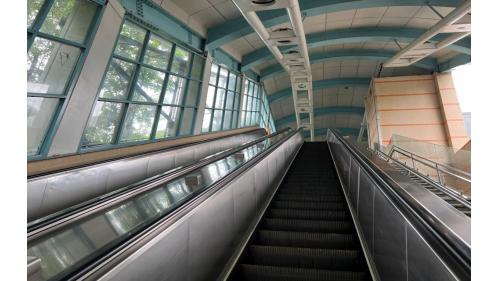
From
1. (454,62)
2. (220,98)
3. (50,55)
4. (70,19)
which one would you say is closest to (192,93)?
(220,98)

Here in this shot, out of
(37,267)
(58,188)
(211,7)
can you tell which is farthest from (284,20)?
(37,267)

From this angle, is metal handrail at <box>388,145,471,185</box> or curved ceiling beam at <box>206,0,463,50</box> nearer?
metal handrail at <box>388,145,471,185</box>

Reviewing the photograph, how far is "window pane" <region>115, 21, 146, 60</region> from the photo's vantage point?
6.86 meters

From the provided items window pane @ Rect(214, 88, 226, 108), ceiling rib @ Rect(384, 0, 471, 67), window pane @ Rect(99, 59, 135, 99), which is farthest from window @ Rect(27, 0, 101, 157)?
ceiling rib @ Rect(384, 0, 471, 67)

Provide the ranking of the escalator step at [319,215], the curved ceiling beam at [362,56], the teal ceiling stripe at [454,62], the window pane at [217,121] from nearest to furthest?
the escalator step at [319,215] < the window pane at [217,121] < the teal ceiling stripe at [454,62] < the curved ceiling beam at [362,56]

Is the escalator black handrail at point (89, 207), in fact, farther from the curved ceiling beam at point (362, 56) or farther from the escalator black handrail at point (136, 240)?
the curved ceiling beam at point (362, 56)

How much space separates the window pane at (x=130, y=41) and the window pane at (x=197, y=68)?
2729mm

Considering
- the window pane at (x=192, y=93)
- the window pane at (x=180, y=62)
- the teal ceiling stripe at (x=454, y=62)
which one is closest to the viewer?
the window pane at (x=180, y=62)

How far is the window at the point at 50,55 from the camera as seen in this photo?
15.9 ft

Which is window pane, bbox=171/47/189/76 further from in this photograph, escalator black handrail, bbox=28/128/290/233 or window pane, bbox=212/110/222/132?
escalator black handrail, bbox=28/128/290/233

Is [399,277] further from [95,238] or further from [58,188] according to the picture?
[58,188]

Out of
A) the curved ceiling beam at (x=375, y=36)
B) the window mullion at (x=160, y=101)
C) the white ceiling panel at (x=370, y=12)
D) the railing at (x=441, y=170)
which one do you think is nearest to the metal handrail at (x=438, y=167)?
the railing at (x=441, y=170)

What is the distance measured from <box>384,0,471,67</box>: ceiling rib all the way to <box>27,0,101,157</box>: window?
882 centimetres

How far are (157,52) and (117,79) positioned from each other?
1.70m
